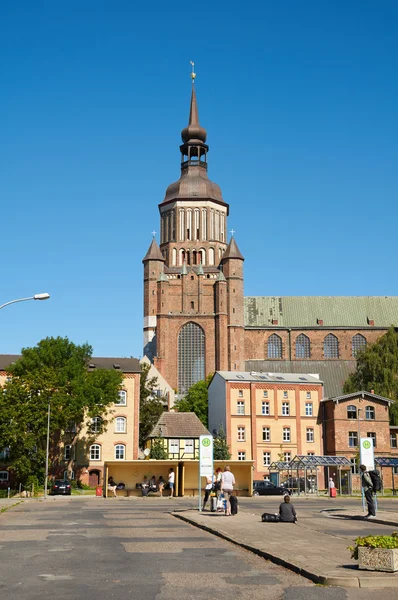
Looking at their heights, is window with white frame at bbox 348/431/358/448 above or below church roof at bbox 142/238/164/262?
below

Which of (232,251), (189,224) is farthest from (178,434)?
(189,224)

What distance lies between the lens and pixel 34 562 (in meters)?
13.7

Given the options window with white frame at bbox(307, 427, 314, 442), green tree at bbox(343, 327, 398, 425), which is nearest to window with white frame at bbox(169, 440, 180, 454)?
window with white frame at bbox(307, 427, 314, 442)

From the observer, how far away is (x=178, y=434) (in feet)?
200

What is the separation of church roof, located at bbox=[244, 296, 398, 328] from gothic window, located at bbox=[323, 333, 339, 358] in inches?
92.9

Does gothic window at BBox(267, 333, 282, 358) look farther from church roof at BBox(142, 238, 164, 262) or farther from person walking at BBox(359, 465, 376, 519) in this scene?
person walking at BBox(359, 465, 376, 519)

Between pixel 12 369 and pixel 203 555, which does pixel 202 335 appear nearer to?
pixel 12 369

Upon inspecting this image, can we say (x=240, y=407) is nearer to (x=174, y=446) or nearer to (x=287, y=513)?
(x=174, y=446)

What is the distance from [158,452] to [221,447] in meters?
9.57

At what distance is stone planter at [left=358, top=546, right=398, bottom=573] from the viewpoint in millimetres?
11578

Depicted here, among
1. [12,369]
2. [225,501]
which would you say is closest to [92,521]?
[225,501]

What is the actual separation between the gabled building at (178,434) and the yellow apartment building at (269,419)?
10555mm

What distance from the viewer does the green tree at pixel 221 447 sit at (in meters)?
67.4

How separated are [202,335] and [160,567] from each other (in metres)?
87.0
